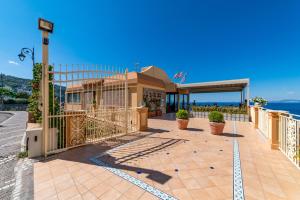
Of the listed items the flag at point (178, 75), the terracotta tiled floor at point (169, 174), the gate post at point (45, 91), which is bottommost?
the terracotta tiled floor at point (169, 174)

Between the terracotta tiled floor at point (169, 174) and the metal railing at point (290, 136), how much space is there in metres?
0.22

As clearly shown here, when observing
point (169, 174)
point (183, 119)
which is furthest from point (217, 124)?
point (169, 174)

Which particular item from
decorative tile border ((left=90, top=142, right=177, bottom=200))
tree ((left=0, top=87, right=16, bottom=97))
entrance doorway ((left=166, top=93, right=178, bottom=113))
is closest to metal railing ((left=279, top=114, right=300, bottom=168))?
decorative tile border ((left=90, top=142, right=177, bottom=200))

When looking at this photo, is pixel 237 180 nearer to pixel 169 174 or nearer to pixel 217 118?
pixel 169 174

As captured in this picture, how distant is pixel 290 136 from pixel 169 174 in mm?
3468

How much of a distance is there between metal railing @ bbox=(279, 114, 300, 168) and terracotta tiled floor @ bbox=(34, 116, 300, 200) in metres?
0.22

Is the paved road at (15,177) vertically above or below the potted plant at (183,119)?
below

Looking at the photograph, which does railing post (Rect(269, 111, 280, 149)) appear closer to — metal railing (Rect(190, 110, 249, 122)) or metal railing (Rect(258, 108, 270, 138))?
metal railing (Rect(258, 108, 270, 138))

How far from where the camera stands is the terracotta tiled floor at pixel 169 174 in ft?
7.77

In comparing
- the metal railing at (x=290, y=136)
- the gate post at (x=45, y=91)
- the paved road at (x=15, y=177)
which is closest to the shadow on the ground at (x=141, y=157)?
the paved road at (x=15, y=177)

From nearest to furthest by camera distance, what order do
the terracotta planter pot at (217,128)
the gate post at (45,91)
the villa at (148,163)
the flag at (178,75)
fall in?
1. the villa at (148,163)
2. the gate post at (45,91)
3. the terracotta planter pot at (217,128)
4. the flag at (178,75)

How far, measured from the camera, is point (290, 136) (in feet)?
12.0

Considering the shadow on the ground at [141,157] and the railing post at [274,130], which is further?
the railing post at [274,130]

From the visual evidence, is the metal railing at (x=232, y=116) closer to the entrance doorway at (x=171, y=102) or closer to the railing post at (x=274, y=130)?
the entrance doorway at (x=171, y=102)
